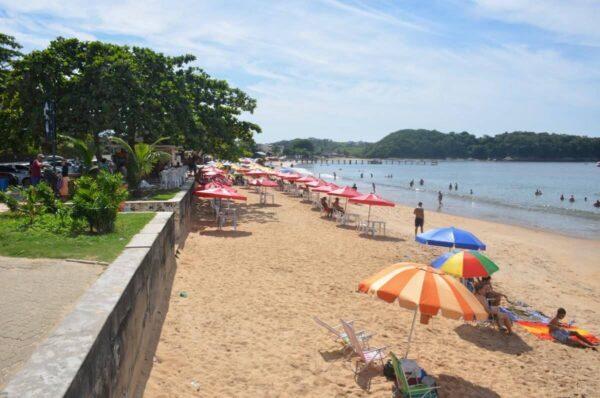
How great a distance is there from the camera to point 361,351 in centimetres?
650

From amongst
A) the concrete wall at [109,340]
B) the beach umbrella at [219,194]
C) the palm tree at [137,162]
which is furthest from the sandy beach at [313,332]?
the palm tree at [137,162]

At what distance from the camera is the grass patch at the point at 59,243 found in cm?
697


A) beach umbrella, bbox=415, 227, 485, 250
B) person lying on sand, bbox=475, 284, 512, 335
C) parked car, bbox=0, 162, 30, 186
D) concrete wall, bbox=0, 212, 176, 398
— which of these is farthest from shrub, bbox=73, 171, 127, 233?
parked car, bbox=0, 162, 30, 186

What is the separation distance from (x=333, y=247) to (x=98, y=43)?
1110cm

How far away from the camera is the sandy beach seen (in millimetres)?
6102

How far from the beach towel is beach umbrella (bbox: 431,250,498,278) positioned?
5.08 ft

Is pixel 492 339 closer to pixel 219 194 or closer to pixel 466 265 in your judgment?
pixel 466 265

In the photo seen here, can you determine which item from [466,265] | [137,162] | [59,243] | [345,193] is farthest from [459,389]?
[345,193]

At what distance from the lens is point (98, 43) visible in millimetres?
16594

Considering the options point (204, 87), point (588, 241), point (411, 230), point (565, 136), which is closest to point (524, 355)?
point (411, 230)

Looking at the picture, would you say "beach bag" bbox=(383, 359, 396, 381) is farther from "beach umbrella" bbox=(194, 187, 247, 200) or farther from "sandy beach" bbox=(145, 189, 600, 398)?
"beach umbrella" bbox=(194, 187, 247, 200)

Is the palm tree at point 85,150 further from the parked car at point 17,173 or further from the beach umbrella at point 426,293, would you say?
the beach umbrella at point 426,293

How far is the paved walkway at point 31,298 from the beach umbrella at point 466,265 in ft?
19.2

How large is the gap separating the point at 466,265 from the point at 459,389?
274cm
